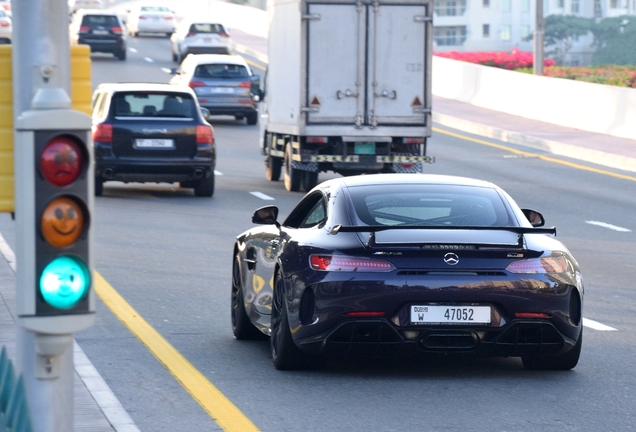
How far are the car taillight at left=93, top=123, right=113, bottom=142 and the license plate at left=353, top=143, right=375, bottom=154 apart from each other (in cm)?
380

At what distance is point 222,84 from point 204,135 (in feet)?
48.7

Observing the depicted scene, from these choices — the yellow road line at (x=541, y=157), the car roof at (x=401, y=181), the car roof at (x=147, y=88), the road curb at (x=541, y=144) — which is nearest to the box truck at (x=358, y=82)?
the car roof at (x=147, y=88)

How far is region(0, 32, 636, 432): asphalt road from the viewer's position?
7676 mm

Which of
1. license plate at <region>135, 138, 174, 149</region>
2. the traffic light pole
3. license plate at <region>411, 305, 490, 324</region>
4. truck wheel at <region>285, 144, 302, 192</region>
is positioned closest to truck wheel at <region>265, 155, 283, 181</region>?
truck wheel at <region>285, 144, 302, 192</region>

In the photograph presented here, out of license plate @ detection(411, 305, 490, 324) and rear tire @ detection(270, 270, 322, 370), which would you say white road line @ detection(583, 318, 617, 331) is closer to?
license plate @ detection(411, 305, 490, 324)

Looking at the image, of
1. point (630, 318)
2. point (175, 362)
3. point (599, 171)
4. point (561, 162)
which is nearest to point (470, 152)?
point (561, 162)

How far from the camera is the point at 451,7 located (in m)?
161

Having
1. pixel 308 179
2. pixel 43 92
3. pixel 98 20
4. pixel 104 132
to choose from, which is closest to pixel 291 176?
pixel 308 179

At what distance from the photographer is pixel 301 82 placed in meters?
21.9

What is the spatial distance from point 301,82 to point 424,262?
45.1 feet

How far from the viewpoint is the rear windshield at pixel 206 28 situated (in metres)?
57.4

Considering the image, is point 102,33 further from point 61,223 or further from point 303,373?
point 61,223

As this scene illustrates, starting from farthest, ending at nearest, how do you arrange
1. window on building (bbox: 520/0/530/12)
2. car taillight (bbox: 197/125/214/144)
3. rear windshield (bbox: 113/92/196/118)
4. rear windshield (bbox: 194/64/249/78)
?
window on building (bbox: 520/0/530/12), rear windshield (bbox: 194/64/249/78), rear windshield (bbox: 113/92/196/118), car taillight (bbox: 197/125/214/144)

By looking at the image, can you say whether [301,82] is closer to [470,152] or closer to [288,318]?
[470,152]
